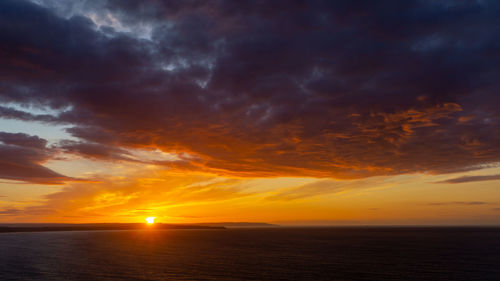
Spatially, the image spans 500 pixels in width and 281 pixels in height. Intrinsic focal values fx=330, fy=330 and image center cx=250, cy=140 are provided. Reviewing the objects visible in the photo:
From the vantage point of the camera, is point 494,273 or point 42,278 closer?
point 42,278

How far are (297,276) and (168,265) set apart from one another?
1165 inches

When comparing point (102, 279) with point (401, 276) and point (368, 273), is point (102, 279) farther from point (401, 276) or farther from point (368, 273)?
point (401, 276)

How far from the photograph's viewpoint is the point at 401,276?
58656 millimetres

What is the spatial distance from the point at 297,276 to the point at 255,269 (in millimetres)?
11137

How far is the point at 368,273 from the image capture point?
6072 centimetres

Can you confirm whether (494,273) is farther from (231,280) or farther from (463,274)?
(231,280)

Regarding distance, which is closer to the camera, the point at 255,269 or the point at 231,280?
the point at 231,280

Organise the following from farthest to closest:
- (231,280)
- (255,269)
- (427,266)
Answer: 1. (427,266)
2. (255,269)
3. (231,280)

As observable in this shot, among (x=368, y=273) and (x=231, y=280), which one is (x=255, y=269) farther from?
(x=368, y=273)

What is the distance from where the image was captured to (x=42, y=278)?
181 feet

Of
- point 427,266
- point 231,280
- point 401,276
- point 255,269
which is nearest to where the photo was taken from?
point 231,280

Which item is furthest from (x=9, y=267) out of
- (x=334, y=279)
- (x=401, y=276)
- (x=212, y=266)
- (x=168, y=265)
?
(x=401, y=276)

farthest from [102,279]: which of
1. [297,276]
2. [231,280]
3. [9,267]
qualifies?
[297,276]

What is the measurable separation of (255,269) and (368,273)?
2148 cm
